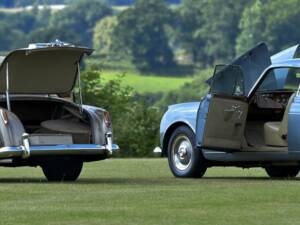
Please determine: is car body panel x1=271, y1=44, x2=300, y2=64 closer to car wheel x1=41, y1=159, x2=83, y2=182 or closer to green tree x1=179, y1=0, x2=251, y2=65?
car wheel x1=41, y1=159, x2=83, y2=182

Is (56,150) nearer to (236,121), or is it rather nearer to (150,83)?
(236,121)

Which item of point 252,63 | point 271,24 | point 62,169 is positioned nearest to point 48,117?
point 62,169

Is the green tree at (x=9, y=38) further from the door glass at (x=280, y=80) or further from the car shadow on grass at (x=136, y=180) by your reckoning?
the door glass at (x=280, y=80)

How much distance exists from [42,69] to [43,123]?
686mm

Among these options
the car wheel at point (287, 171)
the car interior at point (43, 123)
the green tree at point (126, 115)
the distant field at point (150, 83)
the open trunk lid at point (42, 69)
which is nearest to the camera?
the car interior at point (43, 123)

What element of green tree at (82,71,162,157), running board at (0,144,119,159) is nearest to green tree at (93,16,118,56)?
green tree at (82,71,162,157)

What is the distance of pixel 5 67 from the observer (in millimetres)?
18297

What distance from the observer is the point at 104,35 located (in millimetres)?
180375

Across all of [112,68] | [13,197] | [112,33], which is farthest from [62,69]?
[112,33]

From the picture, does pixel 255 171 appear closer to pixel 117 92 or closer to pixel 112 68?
pixel 117 92

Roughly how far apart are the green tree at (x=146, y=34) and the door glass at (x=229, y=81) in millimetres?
135317

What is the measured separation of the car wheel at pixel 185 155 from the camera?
19.7 metres

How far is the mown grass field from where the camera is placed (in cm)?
1327

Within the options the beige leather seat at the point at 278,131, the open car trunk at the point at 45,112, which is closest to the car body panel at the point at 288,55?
the beige leather seat at the point at 278,131
